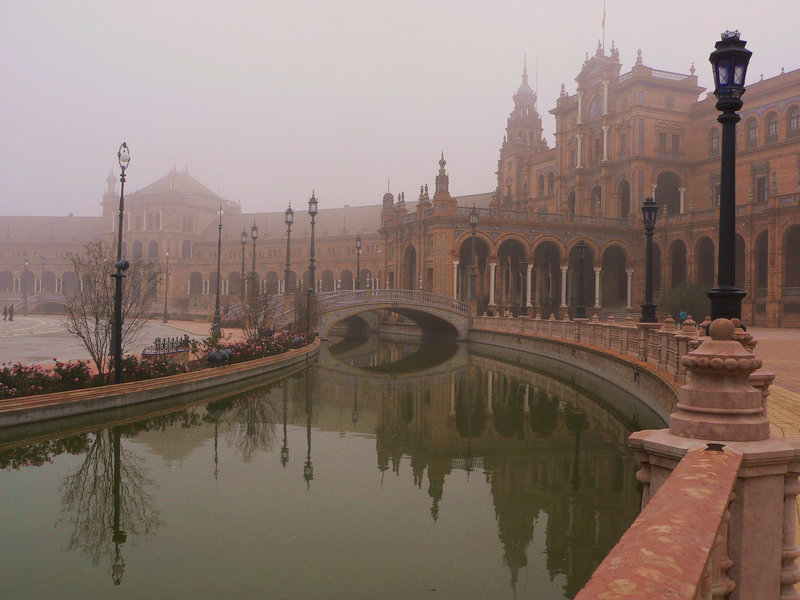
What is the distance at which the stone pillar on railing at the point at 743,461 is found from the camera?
3.36 metres

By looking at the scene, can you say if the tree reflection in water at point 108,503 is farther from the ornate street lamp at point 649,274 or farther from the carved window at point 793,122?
the carved window at point 793,122

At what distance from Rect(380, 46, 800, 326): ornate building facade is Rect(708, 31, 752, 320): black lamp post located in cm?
3500

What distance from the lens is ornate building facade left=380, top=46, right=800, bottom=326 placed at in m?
41.8

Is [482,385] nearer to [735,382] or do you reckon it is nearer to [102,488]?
[102,488]

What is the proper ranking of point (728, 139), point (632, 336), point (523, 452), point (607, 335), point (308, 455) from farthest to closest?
point (607, 335) < point (632, 336) < point (523, 452) < point (308, 455) < point (728, 139)

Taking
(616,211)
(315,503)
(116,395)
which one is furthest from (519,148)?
(315,503)

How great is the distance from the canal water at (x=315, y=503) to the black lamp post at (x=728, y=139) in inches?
133

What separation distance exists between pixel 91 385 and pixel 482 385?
12.2 metres

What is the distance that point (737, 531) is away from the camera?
3.36 meters

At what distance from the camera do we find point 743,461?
11.1 ft

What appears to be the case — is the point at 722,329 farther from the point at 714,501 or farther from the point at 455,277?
the point at 455,277

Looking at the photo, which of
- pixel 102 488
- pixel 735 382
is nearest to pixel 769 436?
pixel 735 382

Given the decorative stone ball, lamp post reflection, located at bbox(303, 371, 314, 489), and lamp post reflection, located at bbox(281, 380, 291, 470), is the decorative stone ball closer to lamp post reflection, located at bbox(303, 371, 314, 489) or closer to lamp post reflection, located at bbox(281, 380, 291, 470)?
lamp post reflection, located at bbox(303, 371, 314, 489)

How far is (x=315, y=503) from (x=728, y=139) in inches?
272
